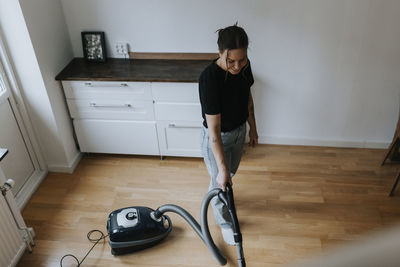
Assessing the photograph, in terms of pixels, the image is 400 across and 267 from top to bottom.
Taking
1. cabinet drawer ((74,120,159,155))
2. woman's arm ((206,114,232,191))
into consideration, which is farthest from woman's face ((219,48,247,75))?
cabinet drawer ((74,120,159,155))

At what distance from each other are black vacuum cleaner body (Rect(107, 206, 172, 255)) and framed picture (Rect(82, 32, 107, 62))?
4.14 feet

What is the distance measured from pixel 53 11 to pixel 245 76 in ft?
5.42

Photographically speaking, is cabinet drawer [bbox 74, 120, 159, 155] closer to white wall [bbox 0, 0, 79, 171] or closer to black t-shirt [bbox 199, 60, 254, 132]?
white wall [bbox 0, 0, 79, 171]

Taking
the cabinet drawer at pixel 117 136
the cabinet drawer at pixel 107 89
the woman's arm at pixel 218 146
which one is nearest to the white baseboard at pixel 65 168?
the cabinet drawer at pixel 117 136

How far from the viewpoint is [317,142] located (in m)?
3.13

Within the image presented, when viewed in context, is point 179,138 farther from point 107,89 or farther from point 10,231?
point 10,231

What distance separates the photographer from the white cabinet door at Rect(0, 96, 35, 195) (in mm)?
2477

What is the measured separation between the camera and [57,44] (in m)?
2.72

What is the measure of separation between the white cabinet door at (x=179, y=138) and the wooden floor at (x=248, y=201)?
0.11 meters

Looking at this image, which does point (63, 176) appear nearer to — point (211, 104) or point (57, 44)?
point (57, 44)

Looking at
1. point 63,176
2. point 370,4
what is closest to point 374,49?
point 370,4

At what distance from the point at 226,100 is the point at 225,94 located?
0.04m

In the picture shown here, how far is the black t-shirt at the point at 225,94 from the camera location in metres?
1.69

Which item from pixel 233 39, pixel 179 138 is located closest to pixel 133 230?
pixel 179 138
